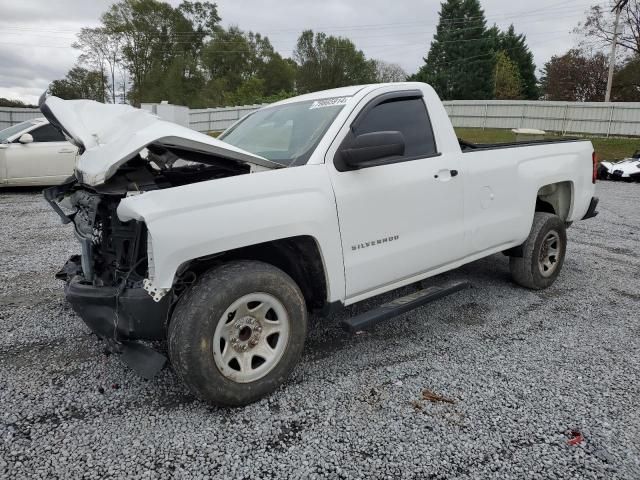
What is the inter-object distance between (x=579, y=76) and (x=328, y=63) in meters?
28.9

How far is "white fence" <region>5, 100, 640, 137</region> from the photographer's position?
83.3 ft

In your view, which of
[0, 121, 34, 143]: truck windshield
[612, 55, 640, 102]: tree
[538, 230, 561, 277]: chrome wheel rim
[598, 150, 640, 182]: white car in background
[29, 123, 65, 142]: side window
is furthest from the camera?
[612, 55, 640, 102]: tree

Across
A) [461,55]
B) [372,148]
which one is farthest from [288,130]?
[461,55]

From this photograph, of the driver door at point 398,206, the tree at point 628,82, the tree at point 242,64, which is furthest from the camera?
the tree at point 242,64

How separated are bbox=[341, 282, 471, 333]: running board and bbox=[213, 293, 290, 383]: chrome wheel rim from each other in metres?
0.50

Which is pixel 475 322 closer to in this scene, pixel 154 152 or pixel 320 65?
pixel 154 152

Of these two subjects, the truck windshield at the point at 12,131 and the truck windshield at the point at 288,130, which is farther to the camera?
the truck windshield at the point at 12,131

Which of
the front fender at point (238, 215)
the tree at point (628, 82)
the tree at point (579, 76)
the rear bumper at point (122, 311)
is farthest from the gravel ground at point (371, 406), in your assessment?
the tree at point (579, 76)

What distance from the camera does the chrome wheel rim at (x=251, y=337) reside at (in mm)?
2637

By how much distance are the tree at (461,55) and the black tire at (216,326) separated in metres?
45.8

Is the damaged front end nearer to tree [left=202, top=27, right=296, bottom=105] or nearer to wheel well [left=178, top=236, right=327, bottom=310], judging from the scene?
wheel well [left=178, top=236, right=327, bottom=310]

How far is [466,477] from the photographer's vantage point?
2215 millimetres

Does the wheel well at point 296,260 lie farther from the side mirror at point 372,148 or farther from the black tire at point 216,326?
the side mirror at point 372,148

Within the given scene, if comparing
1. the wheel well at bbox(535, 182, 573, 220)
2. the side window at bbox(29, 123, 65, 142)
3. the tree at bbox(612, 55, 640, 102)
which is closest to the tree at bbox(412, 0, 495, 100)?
the tree at bbox(612, 55, 640, 102)
